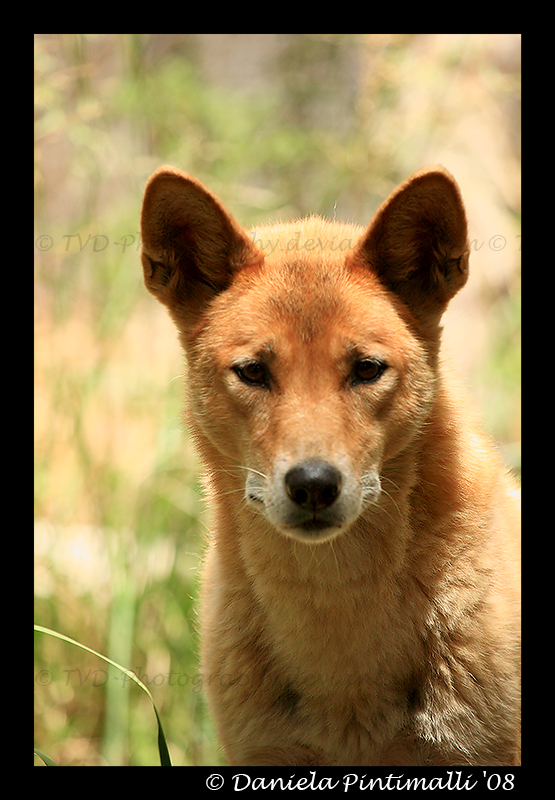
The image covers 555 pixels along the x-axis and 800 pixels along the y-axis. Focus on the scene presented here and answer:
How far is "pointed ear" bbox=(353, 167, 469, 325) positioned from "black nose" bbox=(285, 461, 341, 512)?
2.63ft

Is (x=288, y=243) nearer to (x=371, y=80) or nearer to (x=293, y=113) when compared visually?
(x=371, y=80)

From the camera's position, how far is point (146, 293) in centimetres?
570

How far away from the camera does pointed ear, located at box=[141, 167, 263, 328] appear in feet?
9.22

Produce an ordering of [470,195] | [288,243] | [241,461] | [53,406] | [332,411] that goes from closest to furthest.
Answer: [332,411] < [241,461] < [288,243] < [53,406] < [470,195]

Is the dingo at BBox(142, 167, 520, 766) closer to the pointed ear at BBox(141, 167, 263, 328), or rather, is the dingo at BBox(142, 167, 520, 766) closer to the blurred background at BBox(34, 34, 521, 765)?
the pointed ear at BBox(141, 167, 263, 328)

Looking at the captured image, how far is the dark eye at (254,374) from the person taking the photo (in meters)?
2.69

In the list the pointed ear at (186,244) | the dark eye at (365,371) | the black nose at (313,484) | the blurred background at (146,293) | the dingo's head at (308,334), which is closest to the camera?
the black nose at (313,484)

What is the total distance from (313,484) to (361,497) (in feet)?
0.73

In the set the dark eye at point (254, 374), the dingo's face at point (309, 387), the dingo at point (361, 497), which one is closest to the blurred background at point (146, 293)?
the dingo at point (361, 497)

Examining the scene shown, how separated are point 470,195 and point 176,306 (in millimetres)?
4182

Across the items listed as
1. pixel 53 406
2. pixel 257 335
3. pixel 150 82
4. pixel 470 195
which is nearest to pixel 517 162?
pixel 470 195

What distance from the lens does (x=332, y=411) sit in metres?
2.54

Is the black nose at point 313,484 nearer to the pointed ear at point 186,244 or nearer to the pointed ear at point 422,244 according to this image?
the pointed ear at point 422,244

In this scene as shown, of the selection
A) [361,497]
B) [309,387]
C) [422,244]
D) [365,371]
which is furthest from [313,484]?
[422,244]
